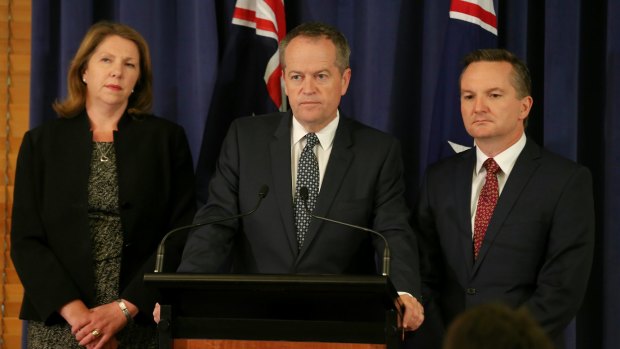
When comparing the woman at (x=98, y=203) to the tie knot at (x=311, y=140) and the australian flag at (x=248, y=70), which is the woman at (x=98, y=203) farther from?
the tie knot at (x=311, y=140)

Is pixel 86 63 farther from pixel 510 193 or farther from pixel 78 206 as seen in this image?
pixel 510 193

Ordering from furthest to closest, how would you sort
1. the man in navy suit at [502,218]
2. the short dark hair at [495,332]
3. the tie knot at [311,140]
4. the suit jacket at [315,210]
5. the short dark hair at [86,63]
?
the short dark hair at [86,63], the tie knot at [311,140], the man in navy suit at [502,218], the suit jacket at [315,210], the short dark hair at [495,332]

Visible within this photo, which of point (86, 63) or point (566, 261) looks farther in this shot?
point (86, 63)

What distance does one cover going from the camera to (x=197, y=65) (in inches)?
182

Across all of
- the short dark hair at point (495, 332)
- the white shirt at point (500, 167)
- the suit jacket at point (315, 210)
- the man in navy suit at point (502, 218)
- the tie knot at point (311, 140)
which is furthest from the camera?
the white shirt at point (500, 167)

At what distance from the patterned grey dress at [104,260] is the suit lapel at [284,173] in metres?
0.70

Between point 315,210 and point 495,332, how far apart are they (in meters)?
2.22

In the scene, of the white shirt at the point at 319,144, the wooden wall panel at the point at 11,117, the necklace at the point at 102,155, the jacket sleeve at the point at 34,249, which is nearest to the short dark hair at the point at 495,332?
the white shirt at the point at 319,144

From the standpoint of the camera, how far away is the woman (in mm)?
3760

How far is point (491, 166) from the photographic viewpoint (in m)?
3.89

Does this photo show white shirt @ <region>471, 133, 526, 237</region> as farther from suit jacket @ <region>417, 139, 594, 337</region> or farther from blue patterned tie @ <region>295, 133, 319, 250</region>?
blue patterned tie @ <region>295, 133, 319, 250</region>

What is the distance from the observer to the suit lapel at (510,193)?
3.75 m

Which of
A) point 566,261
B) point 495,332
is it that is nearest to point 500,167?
point 566,261

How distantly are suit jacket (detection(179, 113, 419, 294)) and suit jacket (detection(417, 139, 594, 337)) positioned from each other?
12.1 inches
